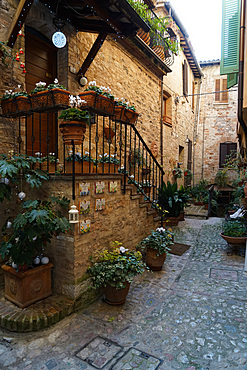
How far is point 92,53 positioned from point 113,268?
393 centimetres

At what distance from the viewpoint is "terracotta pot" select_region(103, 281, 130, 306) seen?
10.5ft

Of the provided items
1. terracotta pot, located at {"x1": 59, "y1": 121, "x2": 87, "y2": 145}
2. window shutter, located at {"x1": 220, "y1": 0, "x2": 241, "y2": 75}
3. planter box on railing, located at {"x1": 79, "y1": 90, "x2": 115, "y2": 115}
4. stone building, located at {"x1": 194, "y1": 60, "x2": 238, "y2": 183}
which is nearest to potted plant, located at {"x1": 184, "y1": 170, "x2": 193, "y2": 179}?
stone building, located at {"x1": 194, "y1": 60, "x2": 238, "y2": 183}

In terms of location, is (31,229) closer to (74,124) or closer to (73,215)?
(73,215)

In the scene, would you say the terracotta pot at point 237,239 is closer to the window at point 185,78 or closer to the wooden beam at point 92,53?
the wooden beam at point 92,53

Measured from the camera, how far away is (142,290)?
3.73m

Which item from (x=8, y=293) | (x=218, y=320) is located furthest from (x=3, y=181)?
(x=218, y=320)

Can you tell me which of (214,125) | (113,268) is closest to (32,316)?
(113,268)

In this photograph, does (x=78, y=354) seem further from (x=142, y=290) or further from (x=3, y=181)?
(x=3, y=181)

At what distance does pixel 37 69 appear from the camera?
452cm

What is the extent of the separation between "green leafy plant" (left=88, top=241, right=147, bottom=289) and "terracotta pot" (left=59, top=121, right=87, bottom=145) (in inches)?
62.5

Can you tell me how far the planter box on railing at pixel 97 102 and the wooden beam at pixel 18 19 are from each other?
1.31 m

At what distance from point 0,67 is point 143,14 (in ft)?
14.9

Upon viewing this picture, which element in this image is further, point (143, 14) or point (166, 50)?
point (166, 50)

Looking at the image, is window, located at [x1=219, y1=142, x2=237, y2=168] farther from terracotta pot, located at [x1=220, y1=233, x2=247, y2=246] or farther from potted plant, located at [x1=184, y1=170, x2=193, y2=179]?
terracotta pot, located at [x1=220, y1=233, x2=247, y2=246]
